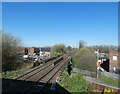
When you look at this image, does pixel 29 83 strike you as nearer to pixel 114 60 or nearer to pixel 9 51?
pixel 9 51

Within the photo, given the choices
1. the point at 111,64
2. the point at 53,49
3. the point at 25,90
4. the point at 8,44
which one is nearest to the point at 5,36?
the point at 8,44

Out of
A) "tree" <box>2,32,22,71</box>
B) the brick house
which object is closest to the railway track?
"tree" <box>2,32,22,71</box>

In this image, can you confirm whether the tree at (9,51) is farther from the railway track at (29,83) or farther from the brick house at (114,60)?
the brick house at (114,60)

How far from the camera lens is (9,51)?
22344 mm

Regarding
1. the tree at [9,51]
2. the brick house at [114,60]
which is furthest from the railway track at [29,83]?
the brick house at [114,60]

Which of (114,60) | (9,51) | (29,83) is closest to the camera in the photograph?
(29,83)

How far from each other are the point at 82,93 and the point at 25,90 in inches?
105

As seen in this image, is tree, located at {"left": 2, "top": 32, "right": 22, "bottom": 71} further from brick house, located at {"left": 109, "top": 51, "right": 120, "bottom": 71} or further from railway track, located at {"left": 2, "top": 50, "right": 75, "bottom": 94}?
brick house, located at {"left": 109, "top": 51, "right": 120, "bottom": 71}

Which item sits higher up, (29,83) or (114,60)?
(114,60)

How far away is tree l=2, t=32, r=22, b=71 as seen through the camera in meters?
21.5

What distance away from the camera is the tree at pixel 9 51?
21494mm

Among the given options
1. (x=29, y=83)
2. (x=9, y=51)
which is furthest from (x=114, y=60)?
(x=29, y=83)

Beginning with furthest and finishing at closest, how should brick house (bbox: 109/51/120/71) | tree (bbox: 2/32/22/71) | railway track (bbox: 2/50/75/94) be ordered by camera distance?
brick house (bbox: 109/51/120/71), tree (bbox: 2/32/22/71), railway track (bbox: 2/50/75/94)

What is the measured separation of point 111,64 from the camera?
24.7m
